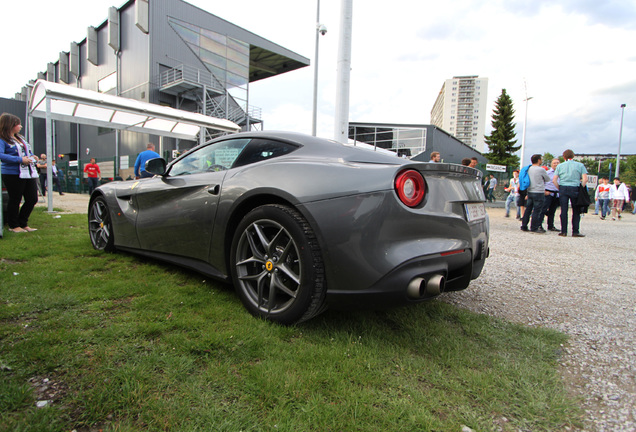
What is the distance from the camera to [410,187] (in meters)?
1.91

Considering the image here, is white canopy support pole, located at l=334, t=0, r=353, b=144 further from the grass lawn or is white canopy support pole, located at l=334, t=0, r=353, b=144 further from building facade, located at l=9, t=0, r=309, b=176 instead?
building facade, located at l=9, t=0, r=309, b=176

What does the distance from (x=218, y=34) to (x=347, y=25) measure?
2133 centimetres

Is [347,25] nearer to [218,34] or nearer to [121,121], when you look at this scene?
[121,121]

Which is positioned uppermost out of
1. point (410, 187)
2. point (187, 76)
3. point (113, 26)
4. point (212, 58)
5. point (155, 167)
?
point (113, 26)

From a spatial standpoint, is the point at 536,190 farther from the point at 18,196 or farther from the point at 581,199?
the point at 18,196

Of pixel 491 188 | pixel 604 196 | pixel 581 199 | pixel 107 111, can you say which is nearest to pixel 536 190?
pixel 581 199

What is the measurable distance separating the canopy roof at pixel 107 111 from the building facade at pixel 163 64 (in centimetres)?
907

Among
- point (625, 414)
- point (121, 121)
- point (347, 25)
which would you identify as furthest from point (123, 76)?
point (625, 414)

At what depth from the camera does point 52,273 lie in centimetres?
299

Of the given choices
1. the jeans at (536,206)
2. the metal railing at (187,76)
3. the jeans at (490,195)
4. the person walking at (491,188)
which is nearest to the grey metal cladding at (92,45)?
the metal railing at (187,76)

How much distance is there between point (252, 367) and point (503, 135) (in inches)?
2517

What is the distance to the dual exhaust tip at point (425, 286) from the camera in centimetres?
176

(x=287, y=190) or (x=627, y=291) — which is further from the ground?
(x=287, y=190)

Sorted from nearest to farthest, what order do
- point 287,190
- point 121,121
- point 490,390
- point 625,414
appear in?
point 625,414 → point 490,390 → point 287,190 → point 121,121
